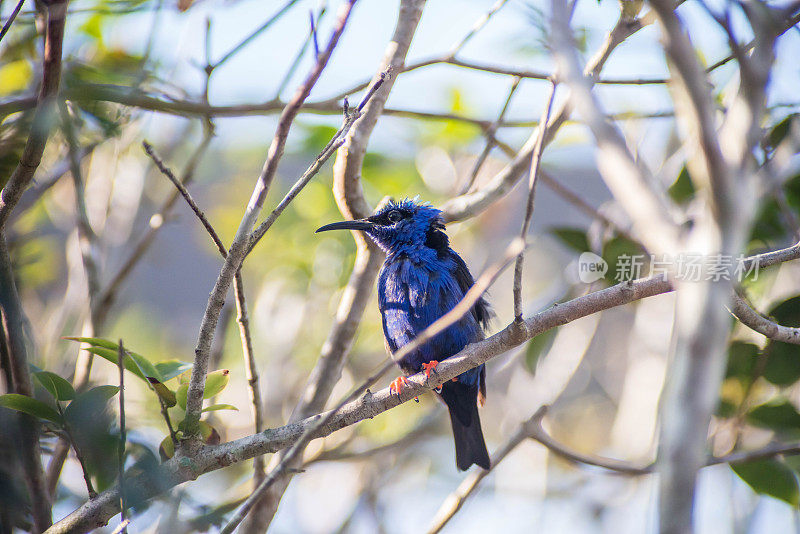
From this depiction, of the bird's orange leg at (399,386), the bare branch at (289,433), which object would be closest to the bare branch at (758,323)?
the bare branch at (289,433)

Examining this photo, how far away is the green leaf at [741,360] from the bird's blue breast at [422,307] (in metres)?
1.53

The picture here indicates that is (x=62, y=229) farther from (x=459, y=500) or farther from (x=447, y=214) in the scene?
(x=459, y=500)

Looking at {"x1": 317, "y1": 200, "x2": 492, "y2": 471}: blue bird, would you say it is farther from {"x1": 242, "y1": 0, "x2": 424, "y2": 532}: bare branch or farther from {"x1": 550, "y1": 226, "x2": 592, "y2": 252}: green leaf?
{"x1": 550, "y1": 226, "x2": 592, "y2": 252}: green leaf

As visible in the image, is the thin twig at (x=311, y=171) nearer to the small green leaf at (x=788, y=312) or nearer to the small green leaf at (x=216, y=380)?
the small green leaf at (x=216, y=380)

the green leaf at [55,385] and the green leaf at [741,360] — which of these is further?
the green leaf at [741,360]

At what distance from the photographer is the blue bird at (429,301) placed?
4430 millimetres

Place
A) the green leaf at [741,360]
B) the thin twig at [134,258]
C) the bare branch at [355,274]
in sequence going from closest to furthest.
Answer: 1. the bare branch at [355,274]
2. the green leaf at [741,360]
3. the thin twig at [134,258]

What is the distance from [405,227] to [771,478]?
2614 mm

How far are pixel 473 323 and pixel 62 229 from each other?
3807mm

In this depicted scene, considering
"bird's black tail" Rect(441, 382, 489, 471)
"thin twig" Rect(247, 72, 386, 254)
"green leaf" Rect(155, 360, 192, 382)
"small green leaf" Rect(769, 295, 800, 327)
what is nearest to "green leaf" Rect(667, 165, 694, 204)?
"small green leaf" Rect(769, 295, 800, 327)

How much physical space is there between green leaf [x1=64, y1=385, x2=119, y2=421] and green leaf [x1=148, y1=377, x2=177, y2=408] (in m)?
0.14

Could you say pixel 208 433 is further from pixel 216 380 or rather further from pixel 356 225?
pixel 356 225

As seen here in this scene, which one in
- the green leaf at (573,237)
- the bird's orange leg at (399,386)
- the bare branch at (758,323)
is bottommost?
the bare branch at (758,323)

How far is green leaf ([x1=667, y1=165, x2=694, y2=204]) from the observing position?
4.18 meters
